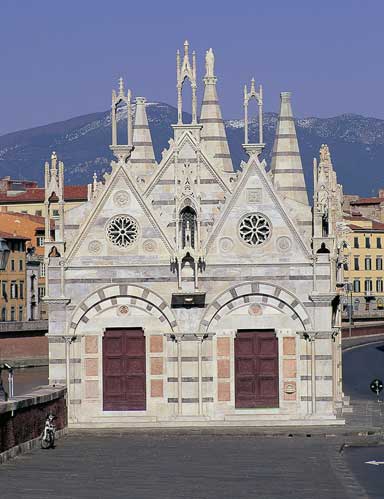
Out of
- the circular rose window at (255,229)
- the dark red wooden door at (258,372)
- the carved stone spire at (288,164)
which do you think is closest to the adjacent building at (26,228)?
the carved stone spire at (288,164)

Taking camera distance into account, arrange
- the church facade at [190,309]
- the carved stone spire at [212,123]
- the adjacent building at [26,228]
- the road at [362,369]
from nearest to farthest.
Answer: the church facade at [190,309], the carved stone spire at [212,123], the road at [362,369], the adjacent building at [26,228]

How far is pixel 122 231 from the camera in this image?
5653 centimetres

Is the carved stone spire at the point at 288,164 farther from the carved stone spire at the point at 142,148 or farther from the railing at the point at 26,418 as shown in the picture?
the railing at the point at 26,418

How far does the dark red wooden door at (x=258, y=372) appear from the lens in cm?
5616

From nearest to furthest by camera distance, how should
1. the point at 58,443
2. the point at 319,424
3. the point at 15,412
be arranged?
the point at 15,412 < the point at 58,443 < the point at 319,424

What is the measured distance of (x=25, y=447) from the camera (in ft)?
157

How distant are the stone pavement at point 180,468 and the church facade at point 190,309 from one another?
5.59 ft

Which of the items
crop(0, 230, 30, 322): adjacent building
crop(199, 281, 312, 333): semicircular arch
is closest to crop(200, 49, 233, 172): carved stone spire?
crop(199, 281, 312, 333): semicircular arch

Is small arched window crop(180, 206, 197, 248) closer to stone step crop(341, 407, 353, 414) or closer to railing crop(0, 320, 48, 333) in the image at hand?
stone step crop(341, 407, 353, 414)

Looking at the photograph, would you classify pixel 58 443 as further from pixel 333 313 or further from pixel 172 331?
pixel 333 313

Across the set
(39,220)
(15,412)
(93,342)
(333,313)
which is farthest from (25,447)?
(39,220)

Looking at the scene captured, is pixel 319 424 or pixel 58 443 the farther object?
pixel 319 424

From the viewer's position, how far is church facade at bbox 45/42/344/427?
184 ft

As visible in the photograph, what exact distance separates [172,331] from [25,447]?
9.36 m
